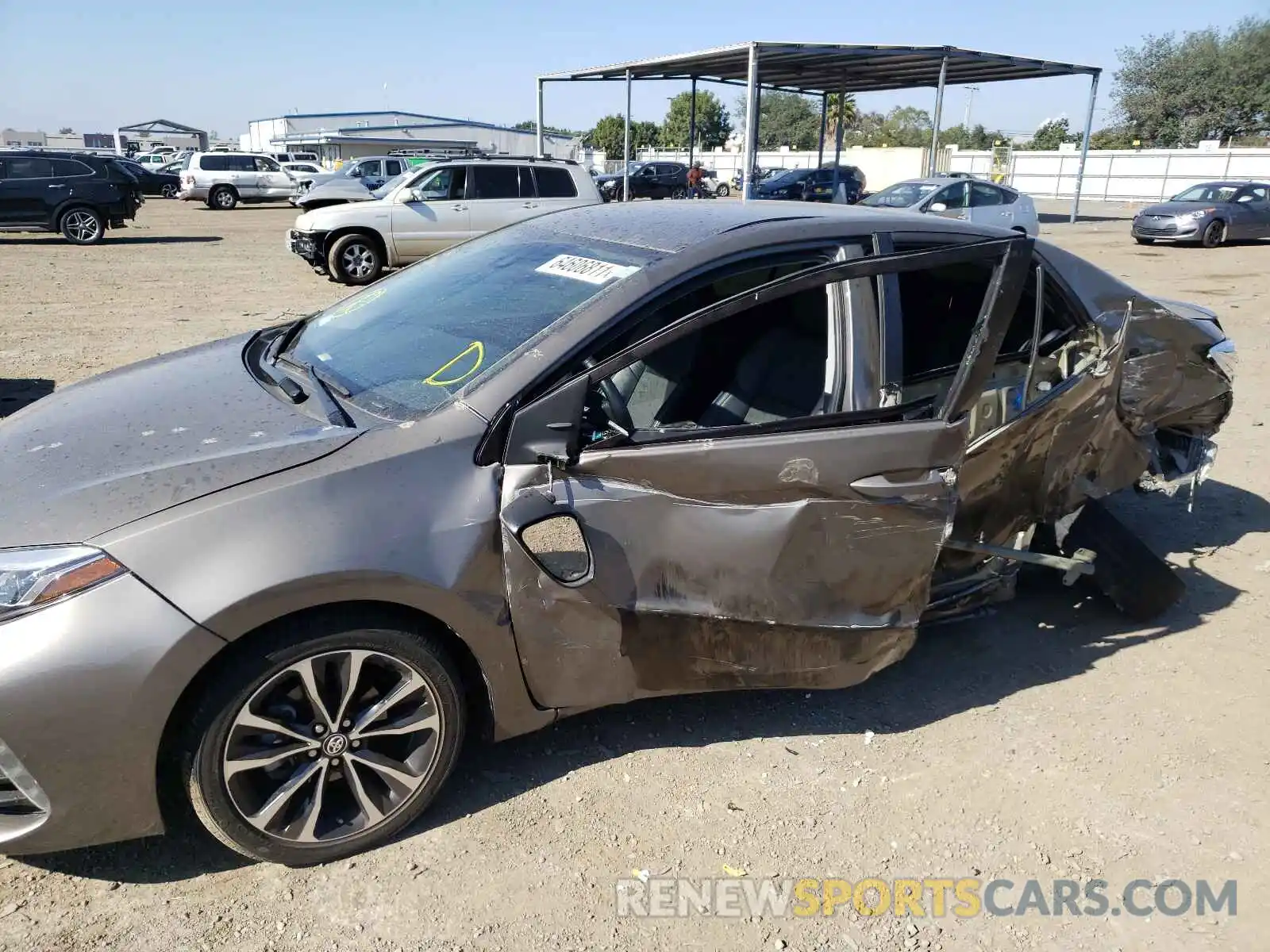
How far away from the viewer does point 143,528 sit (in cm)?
212

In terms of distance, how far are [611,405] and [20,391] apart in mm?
6540

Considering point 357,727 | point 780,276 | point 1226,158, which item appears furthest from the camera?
point 1226,158

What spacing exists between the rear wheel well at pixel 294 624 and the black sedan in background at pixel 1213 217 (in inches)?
890

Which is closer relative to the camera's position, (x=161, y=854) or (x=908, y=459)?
(x=161, y=854)

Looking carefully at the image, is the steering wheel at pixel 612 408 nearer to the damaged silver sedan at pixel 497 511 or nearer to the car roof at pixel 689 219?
the damaged silver sedan at pixel 497 511

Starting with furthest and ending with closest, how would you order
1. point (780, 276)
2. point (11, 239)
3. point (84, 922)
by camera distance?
point (11, 239) → point (780, 276) → point (84, 922)

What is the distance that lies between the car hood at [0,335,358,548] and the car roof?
47.9 inches

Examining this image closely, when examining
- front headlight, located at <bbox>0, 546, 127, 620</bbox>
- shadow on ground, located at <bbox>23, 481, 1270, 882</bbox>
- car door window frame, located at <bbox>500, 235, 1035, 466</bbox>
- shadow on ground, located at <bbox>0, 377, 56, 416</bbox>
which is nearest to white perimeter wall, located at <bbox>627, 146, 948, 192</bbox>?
shadow on ground, located at <bbox>0, 377, 56, 416</bbox>

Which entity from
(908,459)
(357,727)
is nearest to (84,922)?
(357,727)

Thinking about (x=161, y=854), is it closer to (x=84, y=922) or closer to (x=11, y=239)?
(x=84, y=922)

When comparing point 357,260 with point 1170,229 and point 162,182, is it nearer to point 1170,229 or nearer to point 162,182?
point 1170,229

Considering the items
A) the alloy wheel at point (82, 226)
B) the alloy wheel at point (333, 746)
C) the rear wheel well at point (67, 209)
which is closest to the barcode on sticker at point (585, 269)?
the alloy wheel at point (333, 746)

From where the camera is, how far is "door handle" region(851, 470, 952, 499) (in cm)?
276

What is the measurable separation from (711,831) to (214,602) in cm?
152
